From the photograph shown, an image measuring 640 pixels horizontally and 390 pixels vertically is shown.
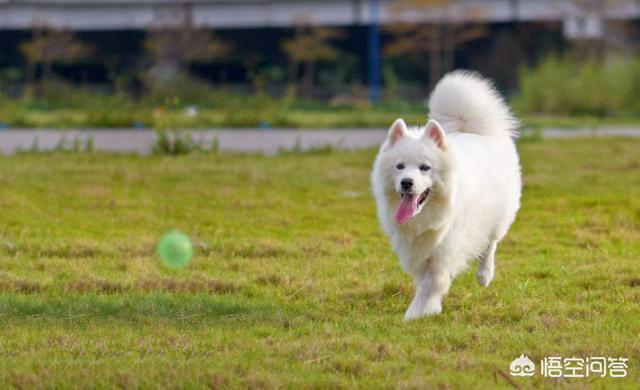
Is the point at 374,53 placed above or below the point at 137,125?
below

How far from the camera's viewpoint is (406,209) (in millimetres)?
5762

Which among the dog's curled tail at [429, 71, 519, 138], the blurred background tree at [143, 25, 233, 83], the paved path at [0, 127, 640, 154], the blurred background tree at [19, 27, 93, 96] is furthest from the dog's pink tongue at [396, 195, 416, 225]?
the blurred background tree at [19, 27, 93, 96]

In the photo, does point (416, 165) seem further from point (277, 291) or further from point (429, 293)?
point (277, 291)

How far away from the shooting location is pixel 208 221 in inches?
359

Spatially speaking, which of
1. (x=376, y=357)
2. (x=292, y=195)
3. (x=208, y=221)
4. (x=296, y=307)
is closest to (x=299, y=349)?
(x=376, y=357)

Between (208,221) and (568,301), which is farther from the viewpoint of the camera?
(208,221)

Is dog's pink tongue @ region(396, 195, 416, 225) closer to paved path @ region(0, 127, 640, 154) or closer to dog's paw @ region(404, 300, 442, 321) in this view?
dog's paw @ region(404, 300, 442, 321)

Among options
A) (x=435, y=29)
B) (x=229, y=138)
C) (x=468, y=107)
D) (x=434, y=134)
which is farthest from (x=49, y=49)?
(x=434, y=134)

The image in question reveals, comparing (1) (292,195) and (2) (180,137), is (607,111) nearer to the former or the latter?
(2) (180,137)

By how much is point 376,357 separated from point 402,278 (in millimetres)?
1969

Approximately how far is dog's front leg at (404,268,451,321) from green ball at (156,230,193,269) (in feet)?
6.44

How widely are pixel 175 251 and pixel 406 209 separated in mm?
2417

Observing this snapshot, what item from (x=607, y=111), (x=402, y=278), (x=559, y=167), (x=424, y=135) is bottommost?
(x=607, y=111)

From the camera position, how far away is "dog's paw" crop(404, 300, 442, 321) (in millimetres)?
5648
